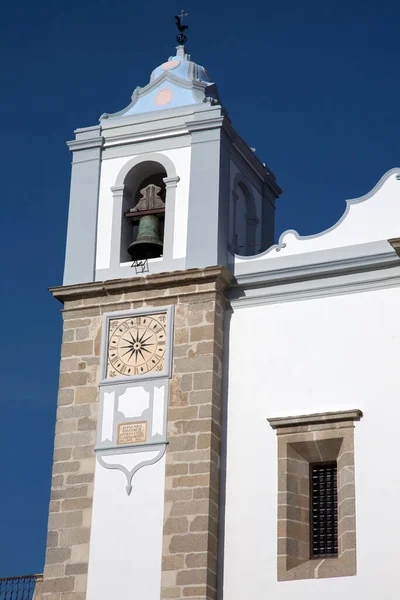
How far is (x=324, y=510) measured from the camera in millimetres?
20672

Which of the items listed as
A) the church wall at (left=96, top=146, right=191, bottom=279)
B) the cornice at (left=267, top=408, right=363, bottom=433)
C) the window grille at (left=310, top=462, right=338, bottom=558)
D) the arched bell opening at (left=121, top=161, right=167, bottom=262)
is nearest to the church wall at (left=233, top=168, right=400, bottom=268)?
the church wall at (left=96, top=146, right=191, bottom=279)

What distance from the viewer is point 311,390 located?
20875 millimetres

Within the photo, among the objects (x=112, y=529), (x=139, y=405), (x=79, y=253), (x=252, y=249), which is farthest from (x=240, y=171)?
(x=112, y=529)

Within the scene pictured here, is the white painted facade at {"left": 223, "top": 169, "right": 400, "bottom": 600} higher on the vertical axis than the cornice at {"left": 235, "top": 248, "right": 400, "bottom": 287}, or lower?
lower

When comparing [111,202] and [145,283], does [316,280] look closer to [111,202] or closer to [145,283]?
[145,283]

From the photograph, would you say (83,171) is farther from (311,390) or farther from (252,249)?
(311,390)

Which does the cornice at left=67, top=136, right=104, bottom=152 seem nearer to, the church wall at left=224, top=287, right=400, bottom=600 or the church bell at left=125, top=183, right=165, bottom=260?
the church bell at left=125, top=183, right=165, bottom=260

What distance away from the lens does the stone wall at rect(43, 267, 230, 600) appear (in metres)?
20.4

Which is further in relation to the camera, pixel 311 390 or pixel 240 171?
pixel 240 171

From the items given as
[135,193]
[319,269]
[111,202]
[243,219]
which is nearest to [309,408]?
[319,269]

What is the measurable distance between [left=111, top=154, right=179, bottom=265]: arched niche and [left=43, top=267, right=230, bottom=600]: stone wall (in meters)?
0.84

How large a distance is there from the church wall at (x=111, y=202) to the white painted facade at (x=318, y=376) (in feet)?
3.27

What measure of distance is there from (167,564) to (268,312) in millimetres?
3845

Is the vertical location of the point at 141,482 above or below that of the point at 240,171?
below
